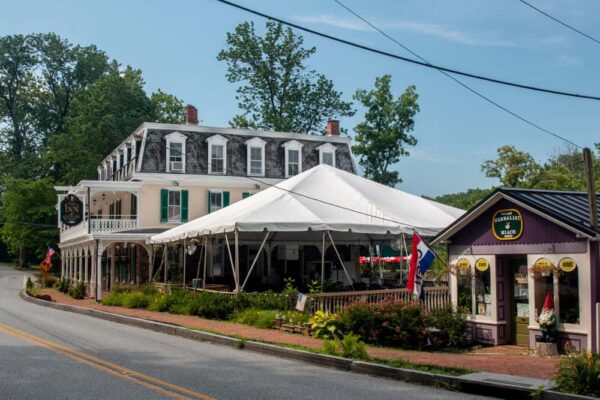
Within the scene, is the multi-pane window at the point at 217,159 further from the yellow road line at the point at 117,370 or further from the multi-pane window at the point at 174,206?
the yellow road line at the point at 117,370

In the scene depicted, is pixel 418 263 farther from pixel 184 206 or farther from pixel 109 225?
pixel 109 225

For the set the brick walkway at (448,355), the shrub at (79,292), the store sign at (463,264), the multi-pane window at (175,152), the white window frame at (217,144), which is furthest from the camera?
the white window frame at (217,144)

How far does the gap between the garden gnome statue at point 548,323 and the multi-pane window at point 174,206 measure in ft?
84.4

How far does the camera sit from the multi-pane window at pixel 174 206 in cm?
3675

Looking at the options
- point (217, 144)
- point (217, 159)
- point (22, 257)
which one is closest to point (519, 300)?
point (217, 159)

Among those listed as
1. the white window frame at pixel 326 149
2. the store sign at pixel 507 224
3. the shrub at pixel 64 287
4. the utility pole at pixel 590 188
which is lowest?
the shrub at pixel 64 287

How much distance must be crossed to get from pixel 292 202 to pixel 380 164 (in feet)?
100.0

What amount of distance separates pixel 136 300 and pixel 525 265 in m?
16.1

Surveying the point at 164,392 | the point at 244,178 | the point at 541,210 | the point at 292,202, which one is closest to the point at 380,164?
the point at 244,178

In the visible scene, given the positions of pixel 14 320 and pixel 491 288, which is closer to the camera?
pixel 491 288

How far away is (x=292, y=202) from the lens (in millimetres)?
23656

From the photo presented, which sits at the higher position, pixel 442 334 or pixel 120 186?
pixel 120 186

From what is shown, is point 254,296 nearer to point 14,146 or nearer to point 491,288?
point 491,288

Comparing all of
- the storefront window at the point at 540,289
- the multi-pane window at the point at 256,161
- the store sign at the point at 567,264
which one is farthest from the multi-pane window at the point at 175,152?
the store sign at the point at 567,264
